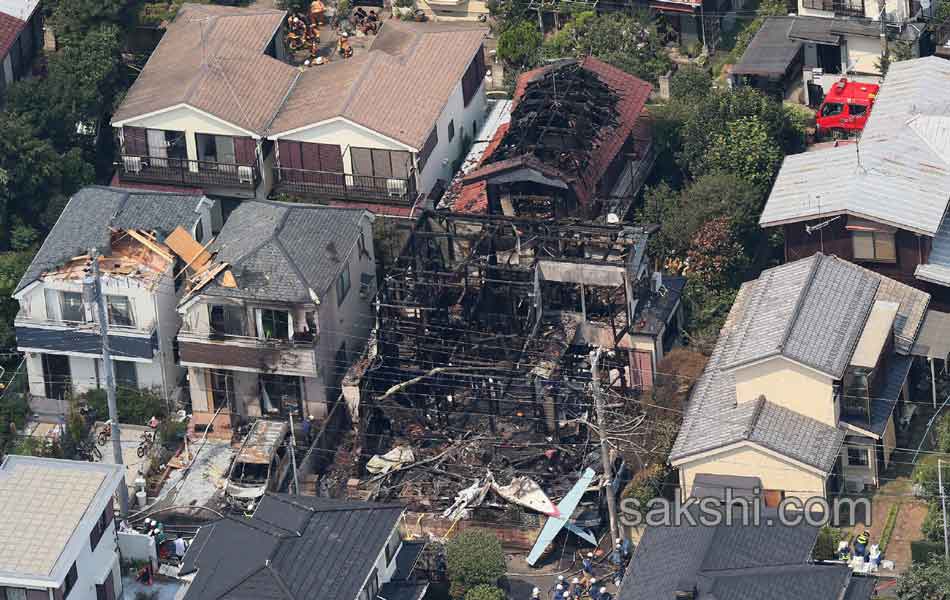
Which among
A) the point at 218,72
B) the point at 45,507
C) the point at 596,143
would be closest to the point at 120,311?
the point at 45,507

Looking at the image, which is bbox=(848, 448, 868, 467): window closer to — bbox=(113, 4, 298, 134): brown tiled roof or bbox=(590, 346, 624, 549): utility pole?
bbox=(590, 346, 624, 549): utility pole

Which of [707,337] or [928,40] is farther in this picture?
[928,40]

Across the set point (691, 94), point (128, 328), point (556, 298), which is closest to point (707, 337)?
point (556, 298)

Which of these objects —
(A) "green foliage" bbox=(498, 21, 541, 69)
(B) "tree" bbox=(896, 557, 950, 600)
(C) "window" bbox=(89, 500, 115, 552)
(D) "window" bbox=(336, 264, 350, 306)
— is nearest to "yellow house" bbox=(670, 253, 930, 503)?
(B) "tree" bbox=(896, 557, 950, 600)

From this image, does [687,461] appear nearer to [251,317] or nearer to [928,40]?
[251,317]

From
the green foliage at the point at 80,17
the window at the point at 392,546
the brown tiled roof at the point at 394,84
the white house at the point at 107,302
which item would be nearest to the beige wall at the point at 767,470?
the window at the point at 392,546

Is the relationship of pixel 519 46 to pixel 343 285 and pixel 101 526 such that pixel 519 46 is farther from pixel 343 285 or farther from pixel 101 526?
pixel 101 526
